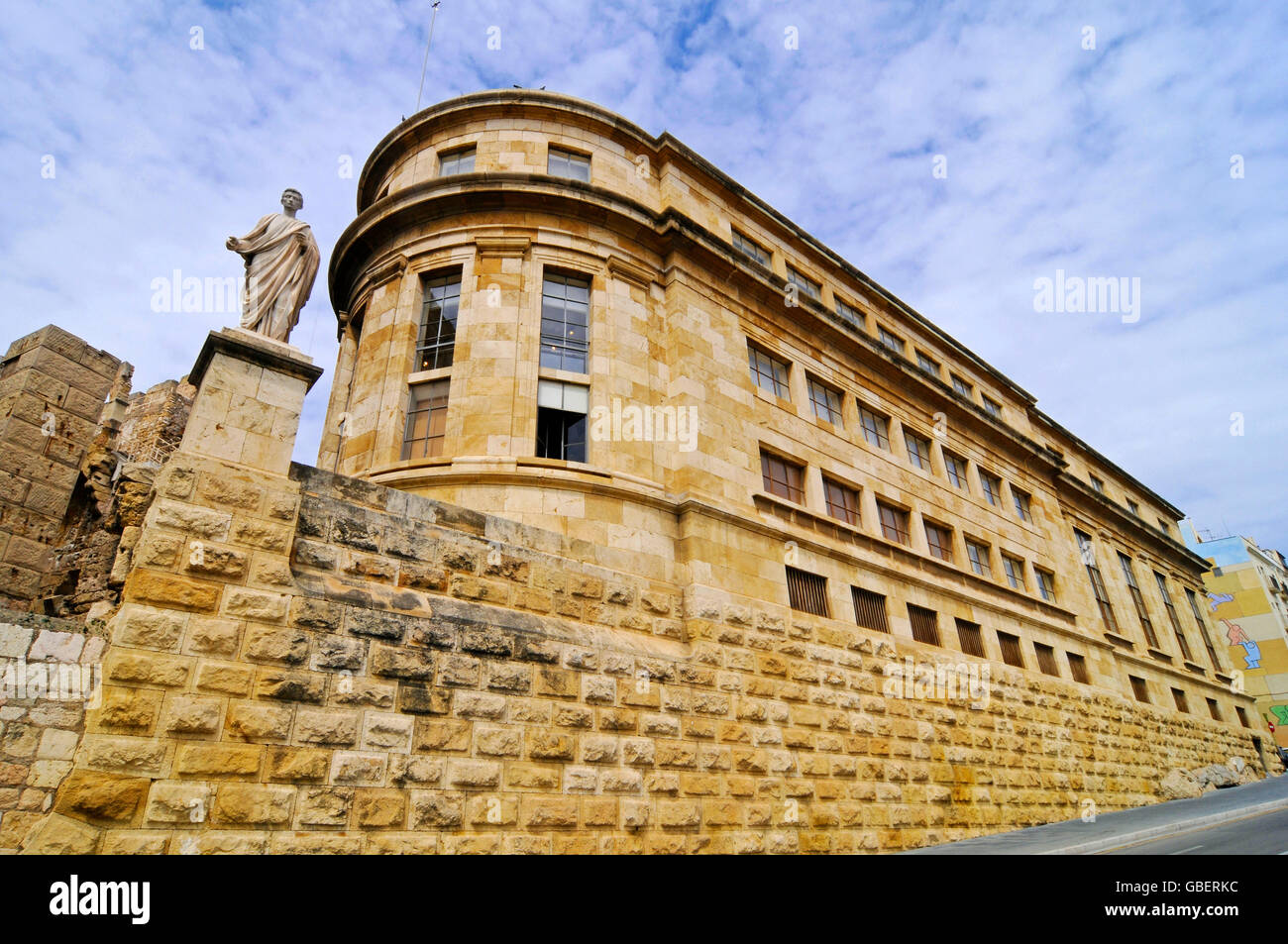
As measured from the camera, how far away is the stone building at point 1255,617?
4772cm

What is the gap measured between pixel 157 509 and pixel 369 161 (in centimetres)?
1233

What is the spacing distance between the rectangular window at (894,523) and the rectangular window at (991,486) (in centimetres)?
520

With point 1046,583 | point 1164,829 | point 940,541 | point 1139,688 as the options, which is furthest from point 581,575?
point 1139,688

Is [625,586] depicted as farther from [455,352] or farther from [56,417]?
[56,417]

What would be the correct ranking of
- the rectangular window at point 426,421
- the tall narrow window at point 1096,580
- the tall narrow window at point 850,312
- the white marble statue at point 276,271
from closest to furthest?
the white marble statue at point 276,271 → the rectangular window at point 426,421 → the tall narrow window at point 850,312 → the tall narrow window at point 1096,580

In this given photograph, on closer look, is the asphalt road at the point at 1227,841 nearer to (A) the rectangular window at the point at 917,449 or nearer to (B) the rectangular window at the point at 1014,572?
(B) the rectangular window at the point at 1014,572

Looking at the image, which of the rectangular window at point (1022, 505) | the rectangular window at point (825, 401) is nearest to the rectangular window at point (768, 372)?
the rectangular window at point (825, 401)

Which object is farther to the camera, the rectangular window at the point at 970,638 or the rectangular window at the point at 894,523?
the rectangular window at the point at 894,523

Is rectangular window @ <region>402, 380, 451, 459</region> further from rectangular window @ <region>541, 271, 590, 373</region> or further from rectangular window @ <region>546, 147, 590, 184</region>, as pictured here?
rectangular window @ <region>546, 147, 590, 184</region>

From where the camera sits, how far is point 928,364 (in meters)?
21.5

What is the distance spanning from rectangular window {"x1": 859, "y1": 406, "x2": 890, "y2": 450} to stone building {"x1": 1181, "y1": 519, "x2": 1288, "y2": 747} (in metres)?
43.2

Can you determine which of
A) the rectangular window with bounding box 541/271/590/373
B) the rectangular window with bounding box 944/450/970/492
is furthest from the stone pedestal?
the rectangular window with bounding box 944/450/970/492
